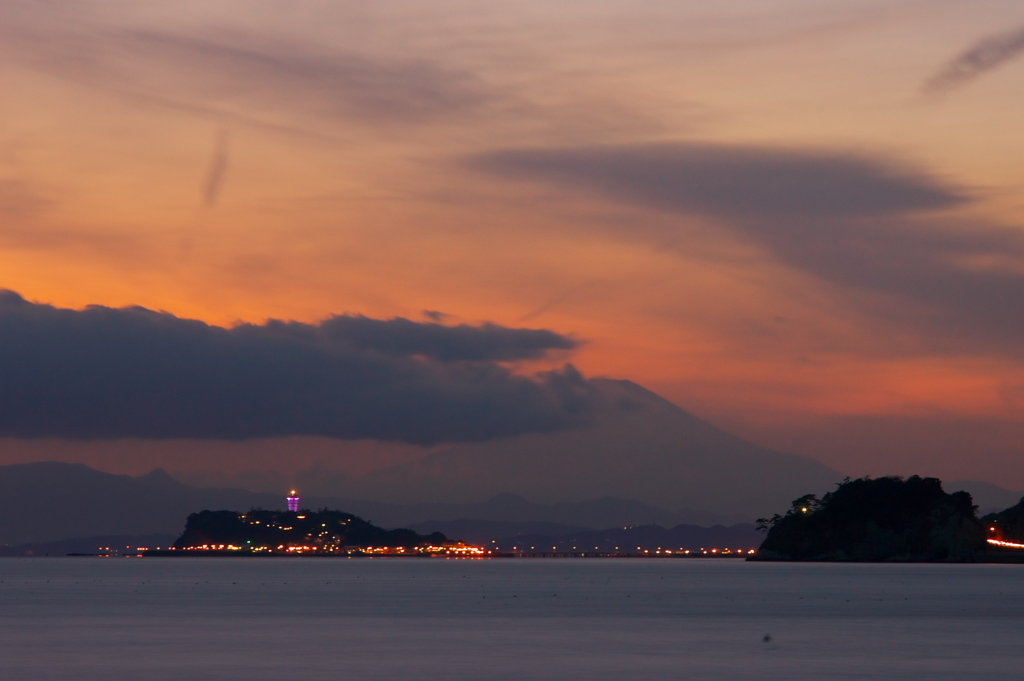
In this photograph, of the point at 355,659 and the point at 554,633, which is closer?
the point at 355,659

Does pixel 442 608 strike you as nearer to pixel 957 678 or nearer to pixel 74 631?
pixel 74 631

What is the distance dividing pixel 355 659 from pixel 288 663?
364cm

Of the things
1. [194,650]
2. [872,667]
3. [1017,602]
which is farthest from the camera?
[1017,602]

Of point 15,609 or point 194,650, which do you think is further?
point 15,609

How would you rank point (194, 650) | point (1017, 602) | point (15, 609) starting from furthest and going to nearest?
point (1017, 602), point (15, 609), point (194, 650)

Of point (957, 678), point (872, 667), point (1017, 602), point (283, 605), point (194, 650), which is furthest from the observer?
point (1017, 602)

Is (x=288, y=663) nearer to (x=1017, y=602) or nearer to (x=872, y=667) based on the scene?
(x=872, y=667)

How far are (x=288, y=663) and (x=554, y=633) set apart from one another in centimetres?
2649

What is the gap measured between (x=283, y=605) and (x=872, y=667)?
7823 centimetres

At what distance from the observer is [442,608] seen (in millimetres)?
124500

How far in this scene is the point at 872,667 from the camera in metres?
64.5

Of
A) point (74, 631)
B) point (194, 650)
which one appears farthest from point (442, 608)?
point (194, 650)

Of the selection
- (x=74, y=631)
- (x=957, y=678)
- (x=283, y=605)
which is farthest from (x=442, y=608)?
(x=957, y=678)

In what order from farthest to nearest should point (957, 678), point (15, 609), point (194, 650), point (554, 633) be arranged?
point (15, 609), point (554, 633), point (194, 650), point (957, 678)
